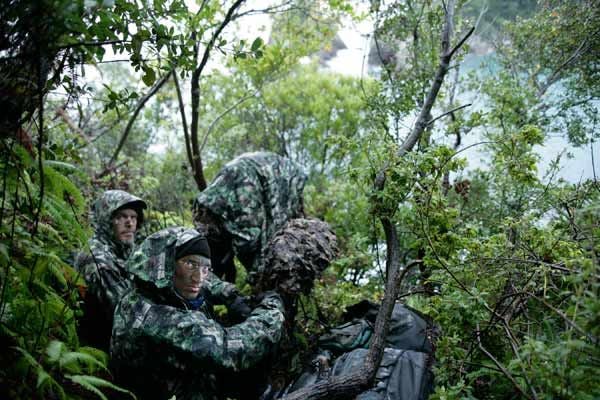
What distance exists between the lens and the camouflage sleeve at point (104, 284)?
413cm

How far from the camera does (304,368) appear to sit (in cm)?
355

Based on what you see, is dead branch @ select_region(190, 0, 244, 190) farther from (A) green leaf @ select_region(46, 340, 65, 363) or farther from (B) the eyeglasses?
(A) green leaf @ select_region(46, 340, 65, 363)

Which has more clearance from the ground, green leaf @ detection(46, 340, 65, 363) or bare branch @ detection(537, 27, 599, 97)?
bare branch @ detection(537, 27, 599, 97)

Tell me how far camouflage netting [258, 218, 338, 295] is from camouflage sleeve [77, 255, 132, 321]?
1260 mm

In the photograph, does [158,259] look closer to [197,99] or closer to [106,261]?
[106,261]

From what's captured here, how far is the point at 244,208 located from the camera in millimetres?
4875

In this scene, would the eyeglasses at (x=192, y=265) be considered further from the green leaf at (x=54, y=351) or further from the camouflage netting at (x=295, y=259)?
the green leaf at (x=54, y=351)

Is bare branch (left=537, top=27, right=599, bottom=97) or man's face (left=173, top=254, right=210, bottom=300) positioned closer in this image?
man's face (left=173, top=254, right=210, bottom=300)

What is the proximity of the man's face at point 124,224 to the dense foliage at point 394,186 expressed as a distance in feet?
1.38

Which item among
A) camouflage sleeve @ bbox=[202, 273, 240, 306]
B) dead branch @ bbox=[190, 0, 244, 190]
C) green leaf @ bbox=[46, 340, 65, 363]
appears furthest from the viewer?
dead branch @ bbox=[190, 0, 244, 190]

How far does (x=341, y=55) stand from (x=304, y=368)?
17.8 metres

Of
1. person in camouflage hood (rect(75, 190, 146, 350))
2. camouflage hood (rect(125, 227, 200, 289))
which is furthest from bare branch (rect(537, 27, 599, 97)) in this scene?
person in camouflage hood (rect(75, 190, 146, 350))

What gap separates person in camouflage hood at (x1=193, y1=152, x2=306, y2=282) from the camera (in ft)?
15.9

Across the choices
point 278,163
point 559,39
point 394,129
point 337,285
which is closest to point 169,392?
point 337,285
